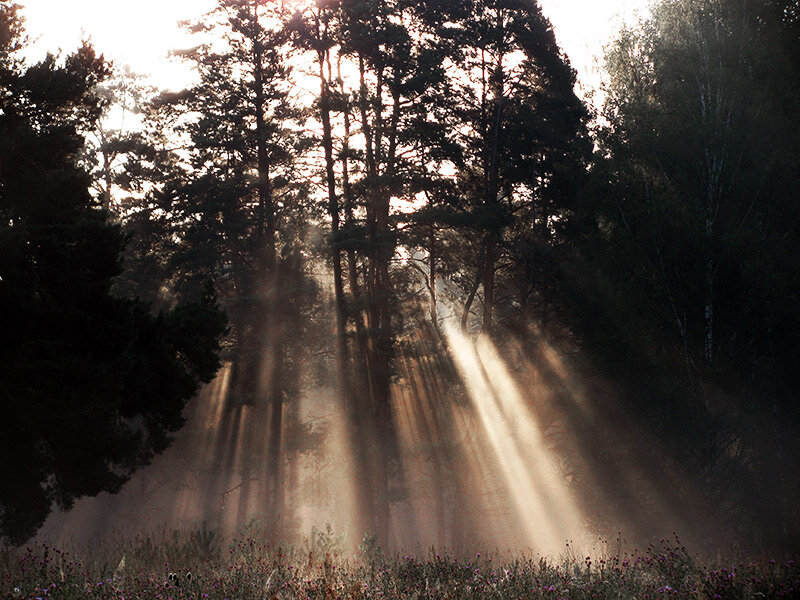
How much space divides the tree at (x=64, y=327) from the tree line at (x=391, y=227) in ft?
0.13

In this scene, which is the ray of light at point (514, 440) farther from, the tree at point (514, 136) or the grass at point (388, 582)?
the grass at point (388, 582)

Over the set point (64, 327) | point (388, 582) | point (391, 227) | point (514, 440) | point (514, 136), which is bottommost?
point (514, 440)

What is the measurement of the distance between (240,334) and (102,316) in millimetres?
12353

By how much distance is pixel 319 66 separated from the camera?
2356 cm

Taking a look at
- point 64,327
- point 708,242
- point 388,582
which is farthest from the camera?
point 708,242

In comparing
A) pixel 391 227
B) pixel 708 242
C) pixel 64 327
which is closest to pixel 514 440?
pixel 391 227

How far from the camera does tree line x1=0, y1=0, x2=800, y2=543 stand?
1073 centimetres

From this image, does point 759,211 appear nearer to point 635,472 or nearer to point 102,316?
point 635,472

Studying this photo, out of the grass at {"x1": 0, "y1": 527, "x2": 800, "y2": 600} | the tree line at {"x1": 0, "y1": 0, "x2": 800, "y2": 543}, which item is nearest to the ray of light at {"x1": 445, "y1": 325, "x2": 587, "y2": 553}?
the tree line at {"x1": 0, "y1": 0, "x2": 800, "y2": 543}

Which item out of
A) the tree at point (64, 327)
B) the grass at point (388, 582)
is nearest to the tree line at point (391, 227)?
the tree at point (64, 327)

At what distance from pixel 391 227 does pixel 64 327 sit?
13638 mm

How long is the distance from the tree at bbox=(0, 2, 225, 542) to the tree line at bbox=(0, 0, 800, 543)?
40 mm

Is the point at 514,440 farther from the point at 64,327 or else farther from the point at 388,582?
the point at 388,582

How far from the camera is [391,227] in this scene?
23.1m
